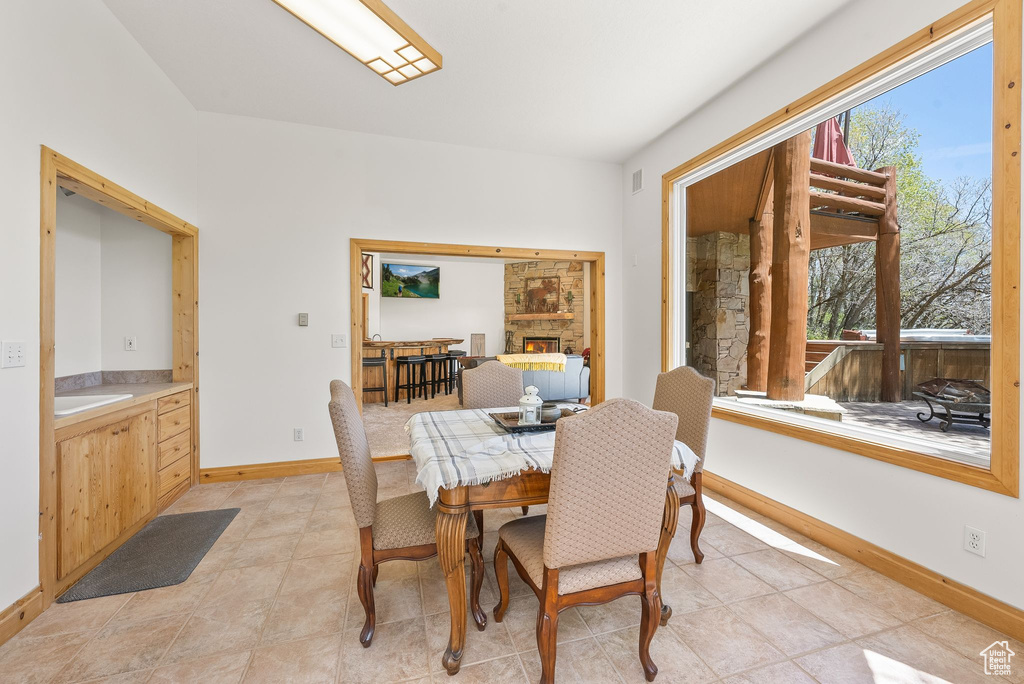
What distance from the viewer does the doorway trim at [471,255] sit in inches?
143

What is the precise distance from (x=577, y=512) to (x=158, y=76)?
144 inches

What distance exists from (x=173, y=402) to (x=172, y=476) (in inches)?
20.3

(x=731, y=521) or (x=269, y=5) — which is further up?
(x=269, y=5)

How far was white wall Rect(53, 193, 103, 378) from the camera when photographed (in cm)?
274

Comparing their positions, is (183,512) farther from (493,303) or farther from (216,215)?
(493,303)

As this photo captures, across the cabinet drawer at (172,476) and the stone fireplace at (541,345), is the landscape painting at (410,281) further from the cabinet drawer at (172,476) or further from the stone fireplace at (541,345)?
the cabinet drawer at (172,476)

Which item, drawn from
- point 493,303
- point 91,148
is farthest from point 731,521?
point 493,303

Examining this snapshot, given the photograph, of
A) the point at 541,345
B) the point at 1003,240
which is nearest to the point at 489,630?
the point at 1003,240

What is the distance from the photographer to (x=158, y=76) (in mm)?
2750

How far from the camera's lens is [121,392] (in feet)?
8.76

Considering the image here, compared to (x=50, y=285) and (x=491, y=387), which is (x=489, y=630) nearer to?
(x=491, y=387)

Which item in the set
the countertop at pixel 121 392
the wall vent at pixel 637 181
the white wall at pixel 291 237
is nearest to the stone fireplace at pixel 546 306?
the wall vent at pixel 637 181

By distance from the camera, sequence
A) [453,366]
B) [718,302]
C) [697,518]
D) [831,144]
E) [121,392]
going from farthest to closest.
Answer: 1. [453,366]
2. [718,302]
3. [121,392]
4. [831,144]
5. [697,518]

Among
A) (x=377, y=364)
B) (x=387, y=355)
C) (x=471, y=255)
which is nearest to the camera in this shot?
(x=471, y=255)
